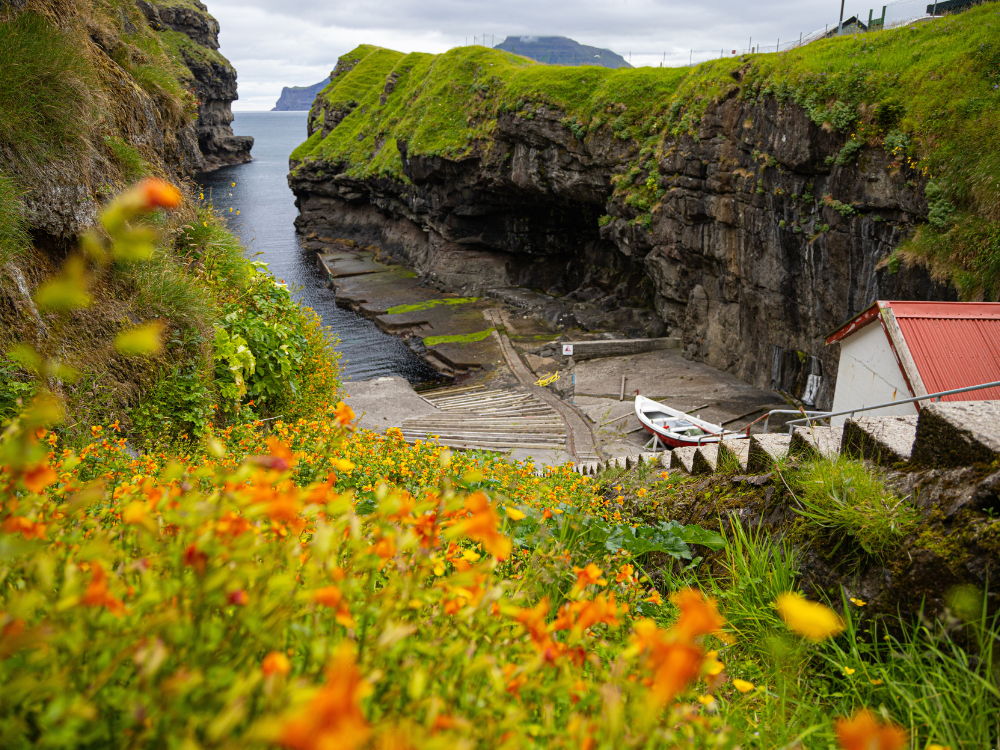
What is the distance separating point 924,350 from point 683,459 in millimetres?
5836

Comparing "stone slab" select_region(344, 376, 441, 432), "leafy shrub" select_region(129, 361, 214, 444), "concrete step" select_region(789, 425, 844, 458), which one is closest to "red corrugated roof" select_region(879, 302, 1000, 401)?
"concrete step" select_region(789, 425, 844, 458)

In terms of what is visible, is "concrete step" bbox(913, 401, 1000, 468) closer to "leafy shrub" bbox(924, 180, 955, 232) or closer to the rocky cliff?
the rocky cliff

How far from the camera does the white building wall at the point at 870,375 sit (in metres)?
10.7

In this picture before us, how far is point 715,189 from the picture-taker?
26828mm

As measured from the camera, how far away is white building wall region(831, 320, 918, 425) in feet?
35.2

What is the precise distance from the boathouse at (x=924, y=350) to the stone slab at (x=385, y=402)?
14.4m

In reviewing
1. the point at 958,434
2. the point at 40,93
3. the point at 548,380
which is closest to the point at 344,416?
the point at 958,434

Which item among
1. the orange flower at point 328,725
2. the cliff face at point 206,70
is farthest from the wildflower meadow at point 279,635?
the cliff face at point 206,70

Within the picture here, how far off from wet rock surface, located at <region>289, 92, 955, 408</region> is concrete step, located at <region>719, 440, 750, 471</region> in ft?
52.4

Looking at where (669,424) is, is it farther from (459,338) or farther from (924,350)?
(459,338)

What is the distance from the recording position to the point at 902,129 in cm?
1922

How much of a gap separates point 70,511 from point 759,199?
89.0ft

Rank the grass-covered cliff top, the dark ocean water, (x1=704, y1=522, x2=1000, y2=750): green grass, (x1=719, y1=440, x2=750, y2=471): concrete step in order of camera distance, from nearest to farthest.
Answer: (x1=704, y1=522, x2=1000, y2=750): green grass, (x1=719, y1=440, x2=750, y2=471): concrete step, the grass-covered cliff top, the dark ocean water

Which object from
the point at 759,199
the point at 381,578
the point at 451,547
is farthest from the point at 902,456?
the point at 759,199
